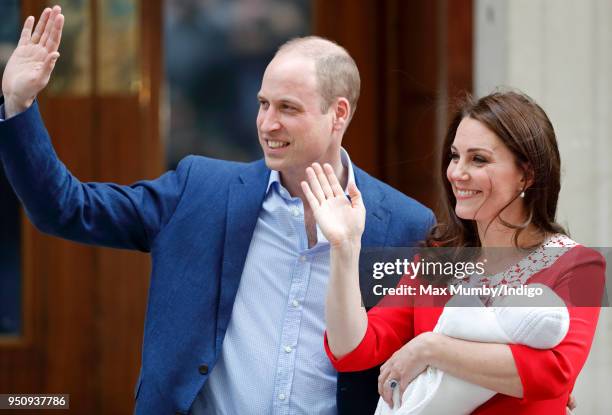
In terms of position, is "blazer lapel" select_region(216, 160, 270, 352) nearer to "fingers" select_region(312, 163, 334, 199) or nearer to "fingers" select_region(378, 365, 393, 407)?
"fingers" select_region(312, 163, 334, 199)

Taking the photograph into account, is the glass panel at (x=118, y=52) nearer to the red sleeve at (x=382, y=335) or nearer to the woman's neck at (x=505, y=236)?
the red sleeve at (x=382, y=335)

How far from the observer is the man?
9.43ft

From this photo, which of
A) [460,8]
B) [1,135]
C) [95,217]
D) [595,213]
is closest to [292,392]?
[95,217]

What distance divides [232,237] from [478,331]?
866 millimetres

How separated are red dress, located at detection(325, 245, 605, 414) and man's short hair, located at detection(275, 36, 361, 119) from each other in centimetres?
77

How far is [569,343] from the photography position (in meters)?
2.38

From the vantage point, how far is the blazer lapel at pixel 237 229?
2.96 metres

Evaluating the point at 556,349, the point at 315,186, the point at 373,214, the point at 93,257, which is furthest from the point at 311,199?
the point at 93,257

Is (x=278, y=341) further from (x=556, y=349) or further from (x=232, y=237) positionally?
(x=556, y=349)

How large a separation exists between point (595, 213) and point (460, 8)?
1.02 metres

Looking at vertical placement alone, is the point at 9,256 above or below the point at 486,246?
below

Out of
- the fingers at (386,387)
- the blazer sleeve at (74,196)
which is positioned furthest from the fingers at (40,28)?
the fingers at (386,387)
